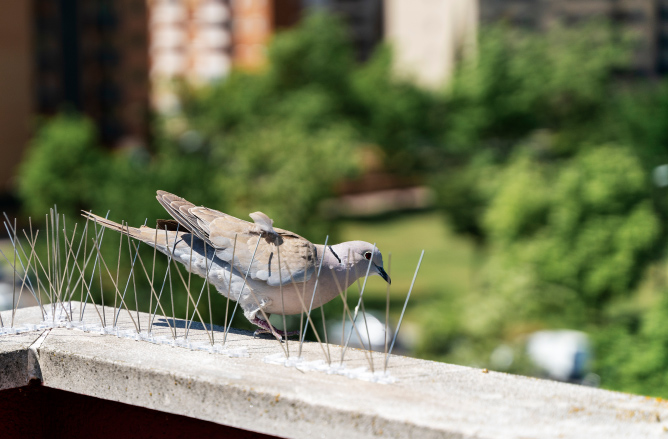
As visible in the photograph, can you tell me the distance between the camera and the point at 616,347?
16.3 m

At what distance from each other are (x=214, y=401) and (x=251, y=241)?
1.41 meters

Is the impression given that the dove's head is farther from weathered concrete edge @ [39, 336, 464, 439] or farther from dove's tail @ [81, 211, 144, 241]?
weathered concrete edge @ [39, 336, 464, 439]

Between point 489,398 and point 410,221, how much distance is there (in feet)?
165

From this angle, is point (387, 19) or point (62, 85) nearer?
point (62, 85)

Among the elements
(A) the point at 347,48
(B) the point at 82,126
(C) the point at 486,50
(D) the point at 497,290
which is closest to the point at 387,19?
(A) the point at 347,48

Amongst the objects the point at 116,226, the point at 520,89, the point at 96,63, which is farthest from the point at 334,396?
the point at 96,63

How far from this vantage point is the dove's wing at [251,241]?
376 centimetres

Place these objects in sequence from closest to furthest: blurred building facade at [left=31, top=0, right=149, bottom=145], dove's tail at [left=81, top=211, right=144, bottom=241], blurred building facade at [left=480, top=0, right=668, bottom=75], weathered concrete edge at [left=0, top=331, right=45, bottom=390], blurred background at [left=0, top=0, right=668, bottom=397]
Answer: weathered concrete edge at [left=0, top=331, right=45, bottom=390]
dove's tail at [left=81, top=211, right=144, bottom=241]
blurred background at [left=0, top=0, right=668, bottom=397]
blurred building facade at [left=31, top=0, right=149, bottom=145]
blurred building facade at [left=480, top=0, right=668, bottom=75]

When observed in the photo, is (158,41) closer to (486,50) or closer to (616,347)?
(486,50)

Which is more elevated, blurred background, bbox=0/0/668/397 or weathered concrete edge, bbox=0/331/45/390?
weathered concrete edge, bbox=0/331/45/390

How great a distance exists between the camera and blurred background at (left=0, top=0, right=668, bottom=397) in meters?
21.2

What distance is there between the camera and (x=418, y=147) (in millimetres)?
45750

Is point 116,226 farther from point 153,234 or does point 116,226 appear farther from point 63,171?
point 63,171

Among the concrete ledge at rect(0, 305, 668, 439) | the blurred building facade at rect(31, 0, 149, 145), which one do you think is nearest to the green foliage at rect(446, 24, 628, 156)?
the blurred building facade at rect(31, 0, 149, 145)
